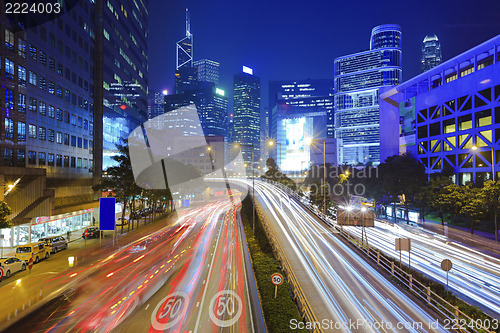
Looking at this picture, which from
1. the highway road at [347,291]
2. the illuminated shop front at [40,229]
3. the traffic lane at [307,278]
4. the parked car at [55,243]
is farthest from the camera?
the illuminated shop front at [40,229]

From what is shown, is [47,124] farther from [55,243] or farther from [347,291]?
[347,291]

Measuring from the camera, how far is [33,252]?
2677cm

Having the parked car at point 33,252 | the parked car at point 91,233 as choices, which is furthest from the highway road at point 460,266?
the parked car at point 91,233

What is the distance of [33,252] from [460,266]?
3572 centimetres

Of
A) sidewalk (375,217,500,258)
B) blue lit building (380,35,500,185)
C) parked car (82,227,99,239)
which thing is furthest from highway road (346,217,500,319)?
parked car (82,227,99,239)

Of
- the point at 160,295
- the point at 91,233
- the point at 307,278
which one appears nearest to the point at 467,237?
the point at 307,278

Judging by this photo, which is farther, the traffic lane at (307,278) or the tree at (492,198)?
the tree at (492,198)

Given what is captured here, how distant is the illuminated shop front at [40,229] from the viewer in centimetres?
3381

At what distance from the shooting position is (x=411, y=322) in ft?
43.7

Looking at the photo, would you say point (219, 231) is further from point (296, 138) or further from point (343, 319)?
point (296, 138)

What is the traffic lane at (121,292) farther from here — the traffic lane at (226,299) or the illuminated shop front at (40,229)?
the illuminated shop front at (40,229)

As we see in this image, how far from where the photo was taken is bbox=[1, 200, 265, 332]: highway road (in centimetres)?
1492

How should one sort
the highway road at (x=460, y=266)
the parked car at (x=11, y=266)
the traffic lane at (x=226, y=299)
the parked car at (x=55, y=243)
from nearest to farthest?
the traffic lane at (x=226, y=299)
the highway road at (x=460, y=266)
the parked car at (x=11, y=266)
the parked car at (x=55, y=243)

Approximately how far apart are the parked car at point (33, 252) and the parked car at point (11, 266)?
2.06 m
